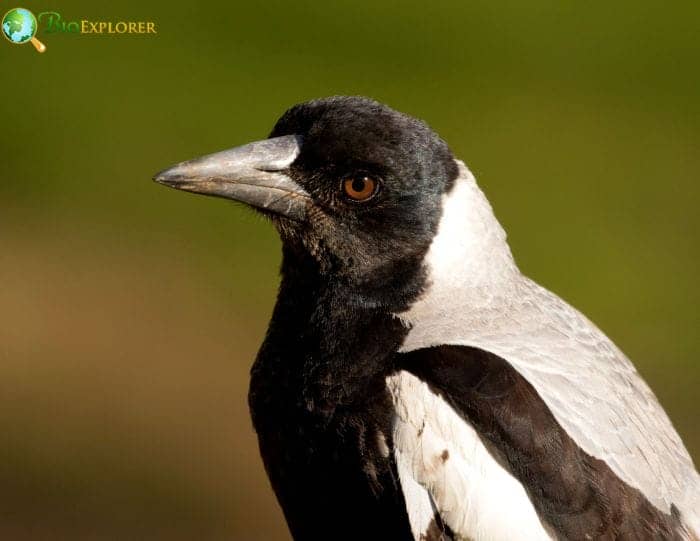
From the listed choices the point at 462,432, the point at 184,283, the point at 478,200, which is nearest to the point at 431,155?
the point at 478,200

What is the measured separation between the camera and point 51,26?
8328mm

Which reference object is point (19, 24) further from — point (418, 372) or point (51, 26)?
point (418, 372)

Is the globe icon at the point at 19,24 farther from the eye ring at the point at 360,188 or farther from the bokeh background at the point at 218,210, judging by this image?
the eye ring at the point at 360,188

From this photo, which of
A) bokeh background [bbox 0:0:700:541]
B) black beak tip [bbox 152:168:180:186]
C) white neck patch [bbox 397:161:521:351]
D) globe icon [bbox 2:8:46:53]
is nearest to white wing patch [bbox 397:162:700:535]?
white neck patch [bbox 397:161:521:351]

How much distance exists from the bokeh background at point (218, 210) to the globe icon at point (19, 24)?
5.2 inches

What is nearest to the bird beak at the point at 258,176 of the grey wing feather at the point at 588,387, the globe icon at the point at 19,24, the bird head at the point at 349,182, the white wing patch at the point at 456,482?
the bird head at the point at 349,182

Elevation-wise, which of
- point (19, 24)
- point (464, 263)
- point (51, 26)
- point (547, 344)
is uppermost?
point (51, 26)

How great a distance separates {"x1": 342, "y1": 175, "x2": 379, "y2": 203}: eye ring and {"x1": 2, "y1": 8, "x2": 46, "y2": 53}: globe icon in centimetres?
450

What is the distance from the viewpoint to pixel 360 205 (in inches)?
133

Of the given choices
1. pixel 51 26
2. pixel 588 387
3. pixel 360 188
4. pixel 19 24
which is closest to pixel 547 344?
pixel 588 387

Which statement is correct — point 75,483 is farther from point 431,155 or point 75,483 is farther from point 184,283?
point 431,155

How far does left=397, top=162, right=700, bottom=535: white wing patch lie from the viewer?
10.1 feet

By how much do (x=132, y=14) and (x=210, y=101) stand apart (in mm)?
761

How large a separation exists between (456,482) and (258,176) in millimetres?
897
